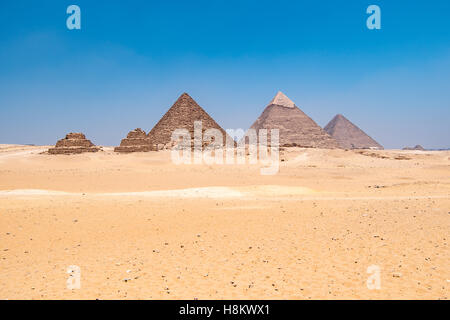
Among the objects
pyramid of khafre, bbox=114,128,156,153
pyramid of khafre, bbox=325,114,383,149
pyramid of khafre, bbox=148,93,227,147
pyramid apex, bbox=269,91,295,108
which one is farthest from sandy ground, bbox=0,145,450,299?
pyramid of khafre, bbox=325,114,383,149

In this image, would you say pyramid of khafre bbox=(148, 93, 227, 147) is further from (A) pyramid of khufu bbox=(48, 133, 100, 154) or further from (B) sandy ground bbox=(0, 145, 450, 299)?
(B) sandy ground bbox=(0, 145, 450, 299)

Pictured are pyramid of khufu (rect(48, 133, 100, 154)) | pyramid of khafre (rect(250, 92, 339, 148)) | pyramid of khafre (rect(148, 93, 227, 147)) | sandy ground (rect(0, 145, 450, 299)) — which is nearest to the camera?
sandy ground (rect(0, 145, 450, 299))

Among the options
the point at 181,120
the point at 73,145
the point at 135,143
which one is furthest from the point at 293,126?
the point at 73,145

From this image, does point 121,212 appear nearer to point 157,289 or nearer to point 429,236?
point 157,289

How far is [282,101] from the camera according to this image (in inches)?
2776

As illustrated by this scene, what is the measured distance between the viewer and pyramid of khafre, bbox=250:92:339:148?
62125 millimetres

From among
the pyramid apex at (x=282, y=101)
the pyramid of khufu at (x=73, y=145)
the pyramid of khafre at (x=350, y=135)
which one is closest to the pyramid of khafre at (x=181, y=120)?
the pyramid of khufu at (x=73, y=145)

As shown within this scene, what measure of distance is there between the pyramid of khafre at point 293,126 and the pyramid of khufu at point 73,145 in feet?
108

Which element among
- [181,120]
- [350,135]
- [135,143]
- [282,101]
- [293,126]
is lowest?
[135,143]

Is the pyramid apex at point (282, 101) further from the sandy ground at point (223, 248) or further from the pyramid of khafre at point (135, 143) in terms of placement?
the sandy ground at point (223, 248)

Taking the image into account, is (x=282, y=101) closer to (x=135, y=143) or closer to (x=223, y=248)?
(x=135, y=143)

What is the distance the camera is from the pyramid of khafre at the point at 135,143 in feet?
134

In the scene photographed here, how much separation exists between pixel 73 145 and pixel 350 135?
239ft
